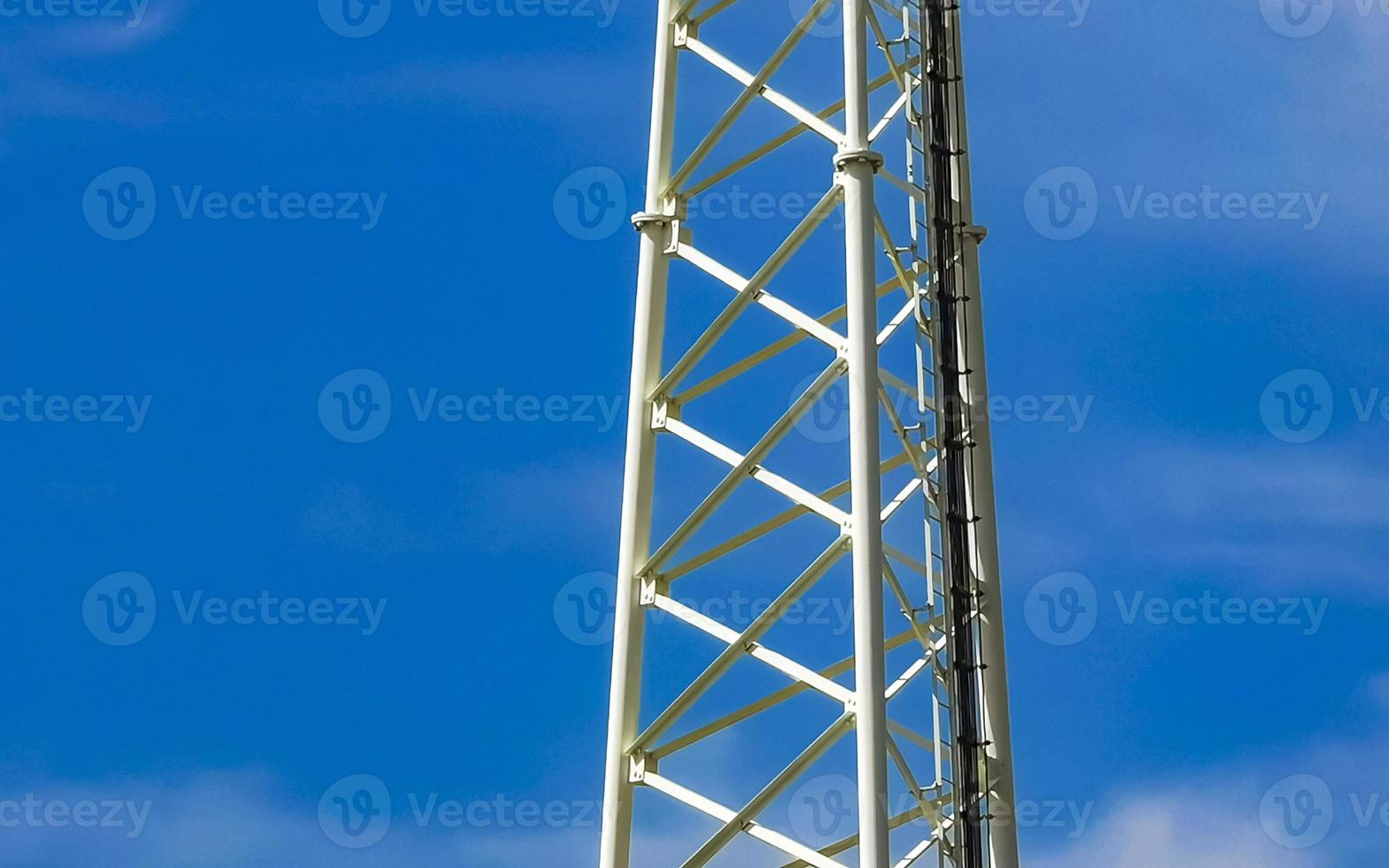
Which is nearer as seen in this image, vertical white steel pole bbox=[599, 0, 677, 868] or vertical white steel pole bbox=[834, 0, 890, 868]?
vertical white steel pole bbox=[834, 0, 890, 868]

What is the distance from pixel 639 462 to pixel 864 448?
9.36 ft

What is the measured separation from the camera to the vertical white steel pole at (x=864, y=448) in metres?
15.3

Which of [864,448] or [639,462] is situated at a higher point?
[639,462]

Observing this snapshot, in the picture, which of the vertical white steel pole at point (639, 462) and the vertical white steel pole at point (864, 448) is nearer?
the vertical white steel pole at point (864, 448)

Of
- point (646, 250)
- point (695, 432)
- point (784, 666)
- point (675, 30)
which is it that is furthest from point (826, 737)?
point (675, 30)

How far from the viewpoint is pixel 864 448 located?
637 inches

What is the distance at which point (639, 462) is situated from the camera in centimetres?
1823

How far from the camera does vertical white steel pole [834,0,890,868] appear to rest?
15.3m

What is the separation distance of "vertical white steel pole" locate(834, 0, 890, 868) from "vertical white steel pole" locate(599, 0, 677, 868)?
243cm

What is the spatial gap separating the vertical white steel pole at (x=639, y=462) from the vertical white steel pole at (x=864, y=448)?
243cm

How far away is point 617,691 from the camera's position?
58.0 ft

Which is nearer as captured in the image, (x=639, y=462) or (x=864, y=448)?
(x=864, y=448)

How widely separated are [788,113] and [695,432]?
10.5ft

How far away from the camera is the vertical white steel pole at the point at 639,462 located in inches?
688
